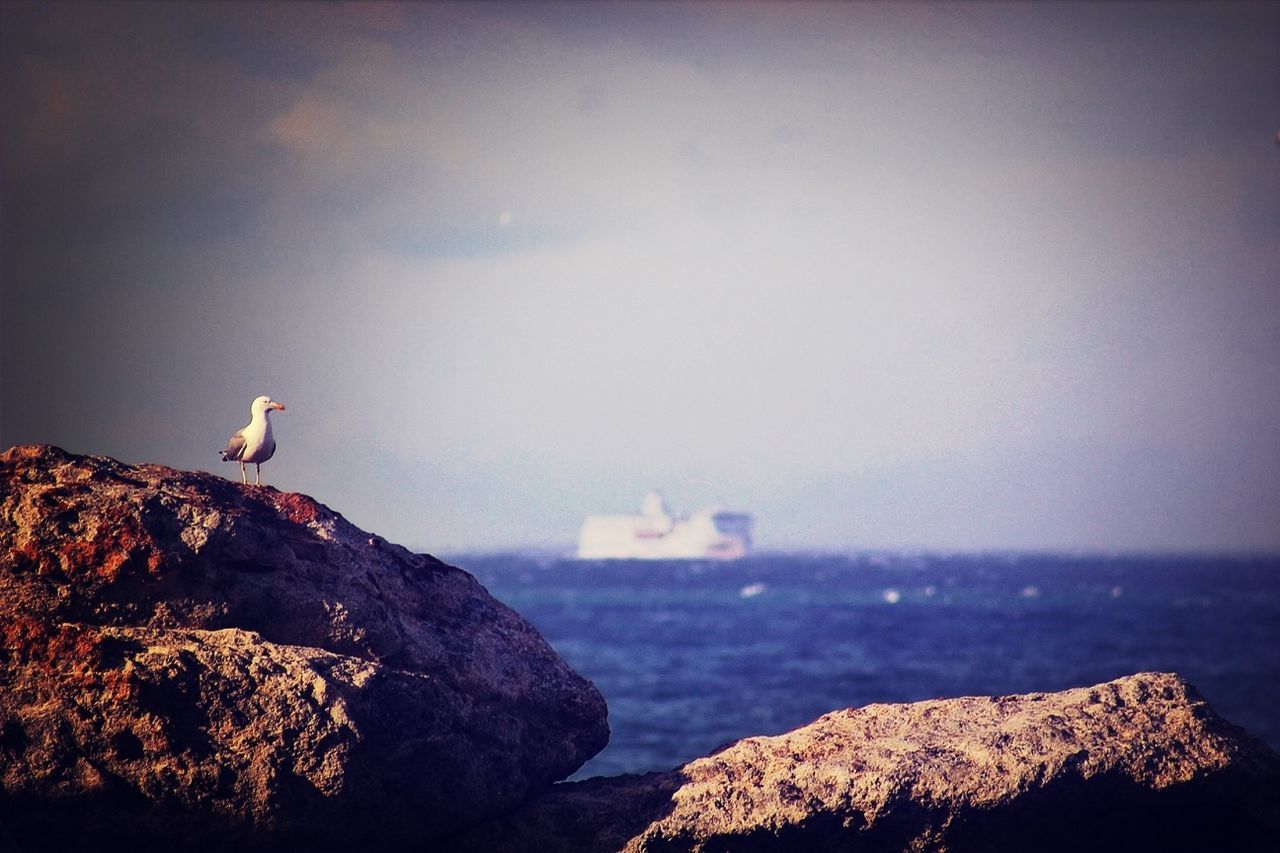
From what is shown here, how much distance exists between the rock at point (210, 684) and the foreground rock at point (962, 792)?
2.29ft

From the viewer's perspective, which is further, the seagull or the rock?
the seagull

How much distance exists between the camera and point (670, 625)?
51.0m

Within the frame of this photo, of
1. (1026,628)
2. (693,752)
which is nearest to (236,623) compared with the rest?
(693,752)

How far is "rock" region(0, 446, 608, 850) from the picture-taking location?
5.29m

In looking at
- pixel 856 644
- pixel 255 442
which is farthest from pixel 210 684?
pixel 856 644

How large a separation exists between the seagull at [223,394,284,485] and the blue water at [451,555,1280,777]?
15.6 m

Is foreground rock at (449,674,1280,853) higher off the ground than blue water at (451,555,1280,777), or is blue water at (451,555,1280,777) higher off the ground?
foreground rock at (449,674,1280,853)

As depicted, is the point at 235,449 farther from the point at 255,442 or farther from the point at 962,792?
the point at 962,792

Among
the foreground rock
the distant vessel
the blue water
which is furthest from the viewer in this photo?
the distant vessel

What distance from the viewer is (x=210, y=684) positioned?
17.6ft

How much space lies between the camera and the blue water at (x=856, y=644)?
28.6 metres

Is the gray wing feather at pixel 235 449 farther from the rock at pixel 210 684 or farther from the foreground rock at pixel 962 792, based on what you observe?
the foreground rock at pixel 962 792

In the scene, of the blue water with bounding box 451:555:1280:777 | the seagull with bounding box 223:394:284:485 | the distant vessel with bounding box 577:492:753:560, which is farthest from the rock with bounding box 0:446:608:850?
the distant vessel with bounding box 577:492:753:560

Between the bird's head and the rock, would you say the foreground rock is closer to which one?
the rock
